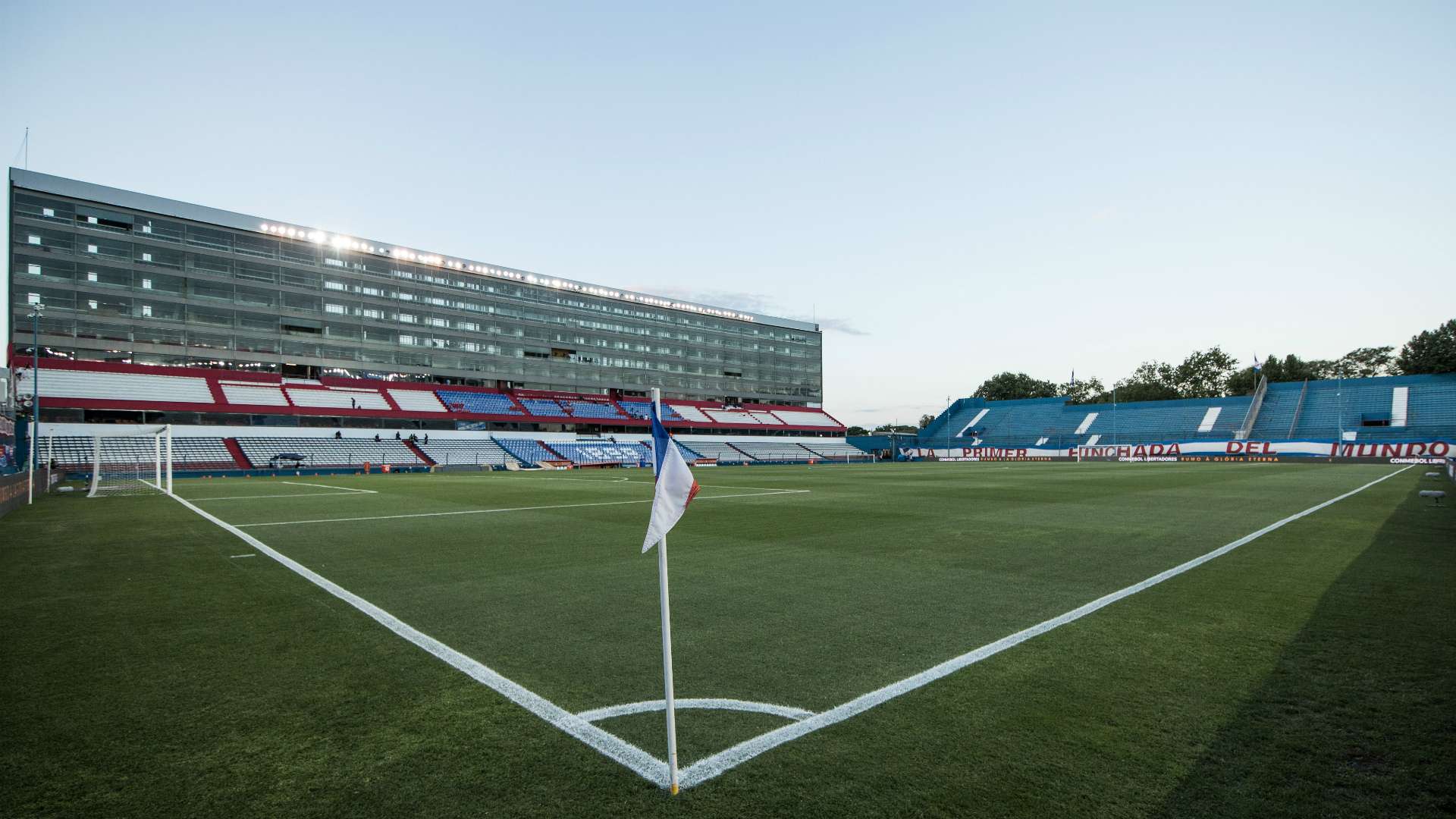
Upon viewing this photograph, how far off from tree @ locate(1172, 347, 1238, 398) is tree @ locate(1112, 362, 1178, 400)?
5.92 feet

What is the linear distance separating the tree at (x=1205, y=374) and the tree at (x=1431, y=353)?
62.3 ft

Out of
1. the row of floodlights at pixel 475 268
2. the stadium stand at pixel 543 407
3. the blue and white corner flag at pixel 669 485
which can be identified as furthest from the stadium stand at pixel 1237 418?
the blue and white corner flag at pixel 669 485

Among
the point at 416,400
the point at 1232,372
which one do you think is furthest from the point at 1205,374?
the point at 416,400

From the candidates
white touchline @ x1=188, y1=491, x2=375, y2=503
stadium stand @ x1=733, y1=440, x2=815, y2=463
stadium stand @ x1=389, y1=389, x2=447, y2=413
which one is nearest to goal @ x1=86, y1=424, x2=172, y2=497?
white touchline @ x1=188, y1=491, x2=375, y2=503

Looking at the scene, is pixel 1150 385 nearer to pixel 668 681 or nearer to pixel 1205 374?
pixel 1205 374

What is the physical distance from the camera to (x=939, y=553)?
34.2 feet

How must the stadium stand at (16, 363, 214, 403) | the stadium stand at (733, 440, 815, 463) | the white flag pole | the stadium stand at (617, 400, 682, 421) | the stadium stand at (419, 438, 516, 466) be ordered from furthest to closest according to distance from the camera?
the stadium stand at (733, 440, 815, 463) < the stadium stand at (617, 400, 682, 421) < the stadium stand at (419, 438, 516, 466) < the stadium stand at (16, 363, 214, 403) < the white flag pole

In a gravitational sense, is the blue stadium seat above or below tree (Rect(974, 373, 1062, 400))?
below

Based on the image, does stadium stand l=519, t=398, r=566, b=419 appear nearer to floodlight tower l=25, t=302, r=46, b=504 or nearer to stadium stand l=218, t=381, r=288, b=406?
stadium stand l=218, t=381, r=288, b=406

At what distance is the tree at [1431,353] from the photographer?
69250mm

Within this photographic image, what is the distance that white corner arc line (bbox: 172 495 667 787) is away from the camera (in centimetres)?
354

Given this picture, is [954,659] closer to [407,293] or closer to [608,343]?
[407,293]

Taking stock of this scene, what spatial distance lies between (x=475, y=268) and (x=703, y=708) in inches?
2858

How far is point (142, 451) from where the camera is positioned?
42.3m
